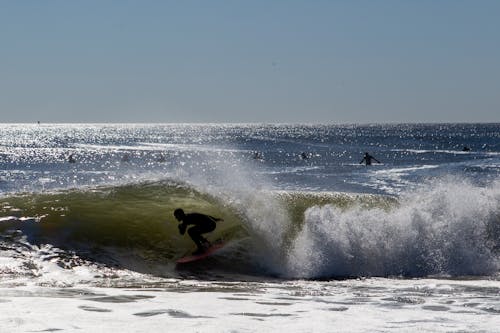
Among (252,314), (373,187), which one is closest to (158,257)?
(252,314)

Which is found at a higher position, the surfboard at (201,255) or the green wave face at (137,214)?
the green wave face at (137,214)

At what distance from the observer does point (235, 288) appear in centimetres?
1420

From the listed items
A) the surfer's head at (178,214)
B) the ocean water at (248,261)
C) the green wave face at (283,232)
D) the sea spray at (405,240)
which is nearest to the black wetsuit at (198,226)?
the surfer's head at (178,214)

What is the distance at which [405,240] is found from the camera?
18.9 m

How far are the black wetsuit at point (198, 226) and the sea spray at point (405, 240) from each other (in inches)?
91.9

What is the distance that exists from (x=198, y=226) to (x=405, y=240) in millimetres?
5643

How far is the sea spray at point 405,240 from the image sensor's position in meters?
17.5

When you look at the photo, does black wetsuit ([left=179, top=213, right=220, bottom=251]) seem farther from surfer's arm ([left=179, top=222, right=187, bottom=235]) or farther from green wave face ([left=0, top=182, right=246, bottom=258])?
green wave face ([left=0, top=182, right=246, bottom=258])

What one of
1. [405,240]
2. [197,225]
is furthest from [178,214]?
[405,240]

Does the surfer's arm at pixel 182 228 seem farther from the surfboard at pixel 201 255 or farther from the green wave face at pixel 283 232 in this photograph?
the surfboard at pixel 201 255

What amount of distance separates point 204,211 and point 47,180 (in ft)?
154

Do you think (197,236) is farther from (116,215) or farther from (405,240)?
(405,240)

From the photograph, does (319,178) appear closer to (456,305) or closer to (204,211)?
(204,211)

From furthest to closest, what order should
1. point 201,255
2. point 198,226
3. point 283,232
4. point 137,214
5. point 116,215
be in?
point 137,214, point 116,215, point 283,232, point 198,226, point 201,255
